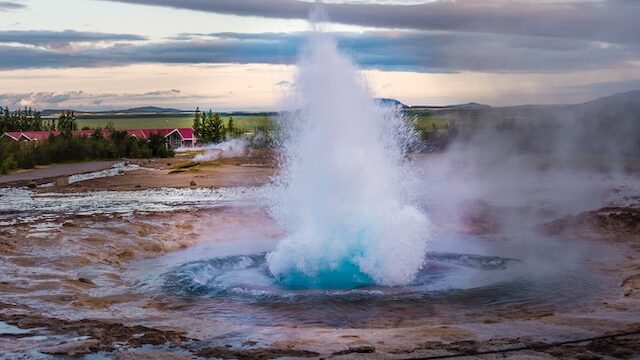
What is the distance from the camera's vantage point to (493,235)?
14.7 m

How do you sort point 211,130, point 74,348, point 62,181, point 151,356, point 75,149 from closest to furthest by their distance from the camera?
point 151,356, point 74,348, point 62,181, point 75,149, point 211,130

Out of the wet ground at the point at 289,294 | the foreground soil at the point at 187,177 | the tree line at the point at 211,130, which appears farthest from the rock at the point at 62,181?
the tree line at the point at 211,130

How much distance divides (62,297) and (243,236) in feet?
20.7

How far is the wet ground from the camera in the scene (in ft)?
22.2

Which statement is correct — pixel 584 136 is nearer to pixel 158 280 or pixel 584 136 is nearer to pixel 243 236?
pixel 243 236

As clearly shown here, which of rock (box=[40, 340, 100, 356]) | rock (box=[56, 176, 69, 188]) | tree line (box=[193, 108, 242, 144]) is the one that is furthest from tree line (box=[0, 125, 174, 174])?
rock (box=[40, 340, 100, 356])

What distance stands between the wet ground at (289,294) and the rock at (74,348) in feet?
0.08

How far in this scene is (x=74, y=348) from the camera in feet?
21.9

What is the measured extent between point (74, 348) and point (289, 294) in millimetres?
3388

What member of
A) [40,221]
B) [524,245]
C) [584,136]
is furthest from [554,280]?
[584,136]

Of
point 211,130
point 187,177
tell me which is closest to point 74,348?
point 187,177

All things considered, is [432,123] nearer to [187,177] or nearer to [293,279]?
[187,177]

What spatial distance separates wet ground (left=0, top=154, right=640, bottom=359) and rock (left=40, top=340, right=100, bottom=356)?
0.08 ft

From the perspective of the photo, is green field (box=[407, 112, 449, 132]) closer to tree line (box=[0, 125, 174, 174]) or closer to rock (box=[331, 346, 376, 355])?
tree line (box=[0, 125, 174, 174])
